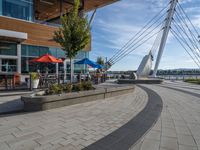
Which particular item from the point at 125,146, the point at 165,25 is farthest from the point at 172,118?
the point at 165,25

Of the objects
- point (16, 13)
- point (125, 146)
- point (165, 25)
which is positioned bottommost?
point (125, 146)

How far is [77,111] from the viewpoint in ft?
22.1

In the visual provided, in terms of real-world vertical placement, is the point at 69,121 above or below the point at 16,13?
below

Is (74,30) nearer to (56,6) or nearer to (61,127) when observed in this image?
(61,127)

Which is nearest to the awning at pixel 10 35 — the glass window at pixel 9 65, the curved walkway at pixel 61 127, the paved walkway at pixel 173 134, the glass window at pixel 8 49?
the glass window at pixel 8 49

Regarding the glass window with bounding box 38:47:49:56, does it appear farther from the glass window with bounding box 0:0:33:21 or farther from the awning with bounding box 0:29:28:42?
the awning with bounding box 0:29:28:42

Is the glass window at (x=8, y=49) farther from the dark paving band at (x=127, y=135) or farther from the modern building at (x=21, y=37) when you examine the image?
the dark paving band at (x=127, y=135)

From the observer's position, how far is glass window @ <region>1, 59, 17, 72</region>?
49.1ft

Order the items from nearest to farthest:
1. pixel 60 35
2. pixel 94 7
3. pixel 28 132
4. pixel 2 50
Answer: pixel 28 132 < pixel 60 35 < pixel 2 50 < pixel 94 7

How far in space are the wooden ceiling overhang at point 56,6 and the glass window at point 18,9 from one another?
171 inches

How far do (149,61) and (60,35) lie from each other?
807 inches

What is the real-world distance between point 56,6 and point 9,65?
11288 millimetres

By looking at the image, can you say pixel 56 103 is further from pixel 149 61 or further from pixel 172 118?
pixel 149 61

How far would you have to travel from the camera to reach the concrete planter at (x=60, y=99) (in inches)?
257
